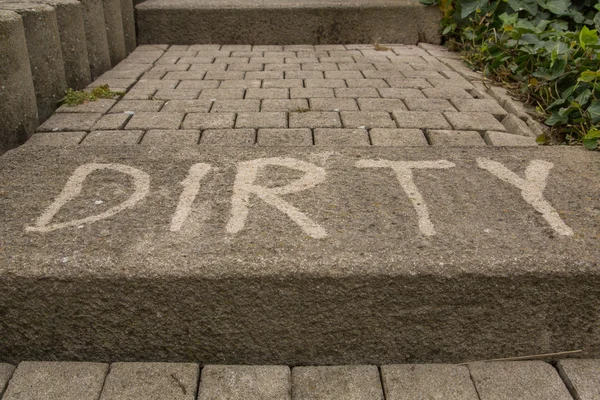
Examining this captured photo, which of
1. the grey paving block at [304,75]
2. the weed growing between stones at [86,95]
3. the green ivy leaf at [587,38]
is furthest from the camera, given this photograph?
the grey paving block at [304,75]

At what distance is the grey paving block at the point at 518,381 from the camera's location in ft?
5.21

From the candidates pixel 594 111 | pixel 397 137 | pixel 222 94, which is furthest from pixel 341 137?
pixel 594 111

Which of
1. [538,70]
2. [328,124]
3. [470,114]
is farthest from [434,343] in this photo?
[538,70]

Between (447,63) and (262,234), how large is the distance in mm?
3226

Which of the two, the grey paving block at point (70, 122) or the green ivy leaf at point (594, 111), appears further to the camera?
the grey paving block at point (70, 122)

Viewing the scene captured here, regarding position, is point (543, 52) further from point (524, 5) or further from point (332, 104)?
point (332, 104)

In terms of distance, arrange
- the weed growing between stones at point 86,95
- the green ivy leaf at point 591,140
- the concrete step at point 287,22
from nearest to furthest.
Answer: the green ivy leaf at point 591,140
the weed growing between stones at point 86,95
the concrete step at point 287,22

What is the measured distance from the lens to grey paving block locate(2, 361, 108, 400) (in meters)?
1.54

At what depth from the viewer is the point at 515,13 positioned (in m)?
4.06

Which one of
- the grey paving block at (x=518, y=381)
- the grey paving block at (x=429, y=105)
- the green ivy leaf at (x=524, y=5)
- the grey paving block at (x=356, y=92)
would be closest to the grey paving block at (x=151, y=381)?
the grey paving block at (x=518, y=381)

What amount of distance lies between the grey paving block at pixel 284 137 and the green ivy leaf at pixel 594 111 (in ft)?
4.50

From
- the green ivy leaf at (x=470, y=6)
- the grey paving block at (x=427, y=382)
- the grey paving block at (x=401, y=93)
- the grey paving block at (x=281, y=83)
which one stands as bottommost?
the grey paving block at (x=427, y=382)

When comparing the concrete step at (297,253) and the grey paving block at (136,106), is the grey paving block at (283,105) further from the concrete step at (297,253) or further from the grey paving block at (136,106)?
the concrete step at (297,253)

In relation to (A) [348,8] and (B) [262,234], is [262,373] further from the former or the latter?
(A) [348,8]
